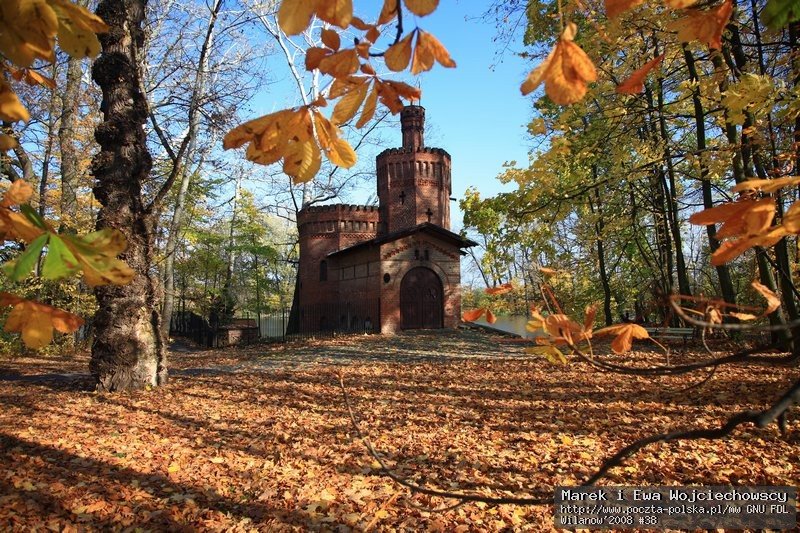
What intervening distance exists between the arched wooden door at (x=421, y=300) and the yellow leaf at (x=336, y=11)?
21.0 m

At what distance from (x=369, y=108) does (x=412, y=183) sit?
85.3 feet

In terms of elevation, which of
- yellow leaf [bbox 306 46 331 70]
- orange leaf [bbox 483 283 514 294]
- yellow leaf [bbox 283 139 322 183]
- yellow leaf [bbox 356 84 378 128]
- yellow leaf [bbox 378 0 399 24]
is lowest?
orange leaf [bbox 483 283 514 294]

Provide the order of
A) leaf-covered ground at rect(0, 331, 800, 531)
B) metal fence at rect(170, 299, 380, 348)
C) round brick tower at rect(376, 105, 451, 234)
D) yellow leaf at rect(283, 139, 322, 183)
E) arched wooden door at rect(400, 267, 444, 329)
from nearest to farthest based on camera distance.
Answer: yellow leaf at rect(283, 139, 322, 183), leaf-covered ground at rect(0, 331, 800, 531), metal fence at rect(170, 299, 380, 348), arched wooden door at rect(400, 267, 444, 329), round brick tower at rect(376, 105, 451, 234)

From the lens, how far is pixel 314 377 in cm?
966

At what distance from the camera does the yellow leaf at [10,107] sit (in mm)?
1016

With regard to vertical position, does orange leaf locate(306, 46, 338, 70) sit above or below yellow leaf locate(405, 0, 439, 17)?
below

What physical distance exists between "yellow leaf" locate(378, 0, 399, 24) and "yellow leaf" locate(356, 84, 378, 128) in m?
0.19

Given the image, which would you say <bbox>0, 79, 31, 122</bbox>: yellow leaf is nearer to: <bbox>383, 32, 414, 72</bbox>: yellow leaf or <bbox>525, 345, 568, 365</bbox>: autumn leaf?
<bbox>383, 32, 414, 72</bbox>: yellow leaf

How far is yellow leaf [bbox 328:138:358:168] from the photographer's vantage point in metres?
1.28

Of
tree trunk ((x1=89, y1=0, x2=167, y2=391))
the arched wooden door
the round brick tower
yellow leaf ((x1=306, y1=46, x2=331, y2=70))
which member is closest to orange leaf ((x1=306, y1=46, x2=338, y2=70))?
yellow leaf ((x1=306, y1=46, x2=331, y2=70))

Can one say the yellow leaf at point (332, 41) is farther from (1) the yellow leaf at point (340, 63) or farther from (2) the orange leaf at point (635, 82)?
(2) the orange leaf at point (635, 82)

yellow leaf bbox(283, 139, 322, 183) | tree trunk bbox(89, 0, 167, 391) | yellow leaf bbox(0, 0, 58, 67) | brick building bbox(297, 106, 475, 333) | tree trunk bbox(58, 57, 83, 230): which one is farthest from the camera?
brick building bbox(297, 106, 475, 333)

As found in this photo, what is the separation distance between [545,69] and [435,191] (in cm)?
2664

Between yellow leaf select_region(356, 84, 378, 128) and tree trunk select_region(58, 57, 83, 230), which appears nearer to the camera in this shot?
yellow leaf select_region(356, 84, 378, 128)
